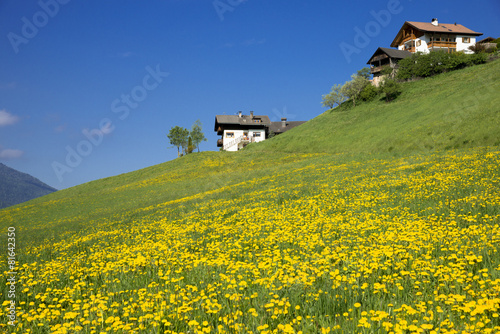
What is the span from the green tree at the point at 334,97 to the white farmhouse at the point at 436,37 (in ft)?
95.5

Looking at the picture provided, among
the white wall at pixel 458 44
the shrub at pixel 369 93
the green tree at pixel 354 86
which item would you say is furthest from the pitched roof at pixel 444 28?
the shrub at pixel 369 93

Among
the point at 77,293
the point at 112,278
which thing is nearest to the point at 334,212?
the point at 112,278

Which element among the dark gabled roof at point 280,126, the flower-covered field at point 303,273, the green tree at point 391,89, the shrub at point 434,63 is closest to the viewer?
the flower-covered field at point 303,273

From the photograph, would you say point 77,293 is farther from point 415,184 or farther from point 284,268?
point 415,184

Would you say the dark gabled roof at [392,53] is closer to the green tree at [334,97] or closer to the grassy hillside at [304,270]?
the green tree at [334,97]

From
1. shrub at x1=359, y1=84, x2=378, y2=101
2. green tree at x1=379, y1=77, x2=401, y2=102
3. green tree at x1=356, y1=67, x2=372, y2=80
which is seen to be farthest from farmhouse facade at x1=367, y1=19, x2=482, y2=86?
green tree at x1=379, y1=77, x2=401, y2=102

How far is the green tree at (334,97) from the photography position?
85.2m

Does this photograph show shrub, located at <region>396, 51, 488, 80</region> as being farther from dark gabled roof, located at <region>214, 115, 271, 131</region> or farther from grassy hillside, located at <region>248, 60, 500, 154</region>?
dark gabled roof, located at <region>214, 115, 271, 131</region>

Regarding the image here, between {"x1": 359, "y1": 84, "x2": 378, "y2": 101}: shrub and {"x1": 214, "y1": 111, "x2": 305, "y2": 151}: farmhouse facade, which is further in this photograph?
{"x1": 214, "y1": 111, "x2": 305, "y2": 151}: farmhouse facade

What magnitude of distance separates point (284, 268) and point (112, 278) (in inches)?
163

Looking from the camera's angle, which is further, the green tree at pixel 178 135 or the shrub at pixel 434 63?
the green tree at pixel 178 135

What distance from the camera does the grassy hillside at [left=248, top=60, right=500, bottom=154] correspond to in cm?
3225

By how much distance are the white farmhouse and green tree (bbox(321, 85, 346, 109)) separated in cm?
2912

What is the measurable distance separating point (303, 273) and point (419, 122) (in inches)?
1760
